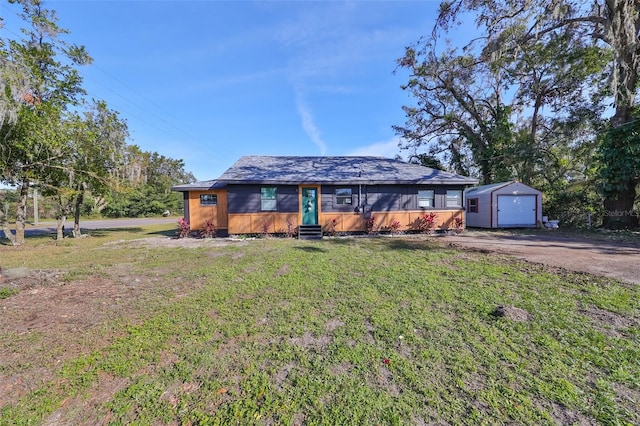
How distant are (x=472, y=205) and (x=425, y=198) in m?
5.62

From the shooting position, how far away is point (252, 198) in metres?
11.5

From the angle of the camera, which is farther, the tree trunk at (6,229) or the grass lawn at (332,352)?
the tree trunk at (6,229)

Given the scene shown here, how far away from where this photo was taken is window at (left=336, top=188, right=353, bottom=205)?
12.0 meters

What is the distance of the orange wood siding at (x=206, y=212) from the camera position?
12.1 metres

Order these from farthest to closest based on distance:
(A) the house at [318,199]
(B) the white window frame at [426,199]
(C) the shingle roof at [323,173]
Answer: (B) the white window frame at [426,199] < (A) the house at [318,199] < (C) the shingle roof at [323,173]

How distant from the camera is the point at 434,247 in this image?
331 inches

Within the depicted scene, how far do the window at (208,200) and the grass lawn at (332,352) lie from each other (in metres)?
7.27

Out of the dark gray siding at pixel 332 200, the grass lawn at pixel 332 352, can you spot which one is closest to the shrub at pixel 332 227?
the dark gray siding at pixel 332 200

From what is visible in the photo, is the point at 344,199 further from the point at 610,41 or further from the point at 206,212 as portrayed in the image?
the point at 610,41

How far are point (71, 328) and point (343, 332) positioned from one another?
3520mm

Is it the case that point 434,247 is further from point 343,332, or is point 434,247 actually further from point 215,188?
point 215,188

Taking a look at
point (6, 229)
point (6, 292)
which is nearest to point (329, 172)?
point (6, 292)

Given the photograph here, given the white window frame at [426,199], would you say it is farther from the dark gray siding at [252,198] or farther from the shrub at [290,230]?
the shrub at [290,230]

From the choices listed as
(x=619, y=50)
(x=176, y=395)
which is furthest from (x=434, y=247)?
(x=619, y=50)
